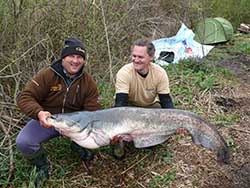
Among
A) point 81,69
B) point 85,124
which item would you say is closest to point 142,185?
point 85,124

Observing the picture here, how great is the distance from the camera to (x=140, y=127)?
3.17 metres

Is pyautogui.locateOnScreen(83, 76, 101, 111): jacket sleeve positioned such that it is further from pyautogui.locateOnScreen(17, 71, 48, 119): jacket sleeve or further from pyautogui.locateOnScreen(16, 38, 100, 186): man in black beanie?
pyautogui.locateOnScreen(17, 71, 48, 119): jacket sleeve

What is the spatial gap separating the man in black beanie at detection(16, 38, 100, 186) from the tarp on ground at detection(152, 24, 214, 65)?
286 centimetres

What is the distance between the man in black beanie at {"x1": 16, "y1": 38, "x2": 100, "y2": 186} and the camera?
3152 millimetres

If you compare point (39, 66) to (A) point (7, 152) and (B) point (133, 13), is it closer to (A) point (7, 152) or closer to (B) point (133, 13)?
(A) point (7, 152)

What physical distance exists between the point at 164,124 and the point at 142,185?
1.87 ft

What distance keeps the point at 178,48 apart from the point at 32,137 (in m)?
3.94

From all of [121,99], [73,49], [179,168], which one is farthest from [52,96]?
[179,168]

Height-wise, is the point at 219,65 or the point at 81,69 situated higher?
the point at 81,69

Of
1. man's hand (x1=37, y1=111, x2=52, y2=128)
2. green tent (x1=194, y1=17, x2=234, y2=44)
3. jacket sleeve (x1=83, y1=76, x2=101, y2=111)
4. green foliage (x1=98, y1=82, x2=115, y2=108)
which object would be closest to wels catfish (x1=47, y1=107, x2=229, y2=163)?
man's hand (x1=37, y1=111, x2=52, y2=128)

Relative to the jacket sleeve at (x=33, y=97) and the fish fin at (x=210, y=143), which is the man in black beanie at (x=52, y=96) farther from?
the fish fin at (x=210, y=143)

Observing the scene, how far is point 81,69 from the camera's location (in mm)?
3332

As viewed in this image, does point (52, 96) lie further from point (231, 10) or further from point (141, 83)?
point (231, 10)

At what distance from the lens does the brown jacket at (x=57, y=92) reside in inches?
125
